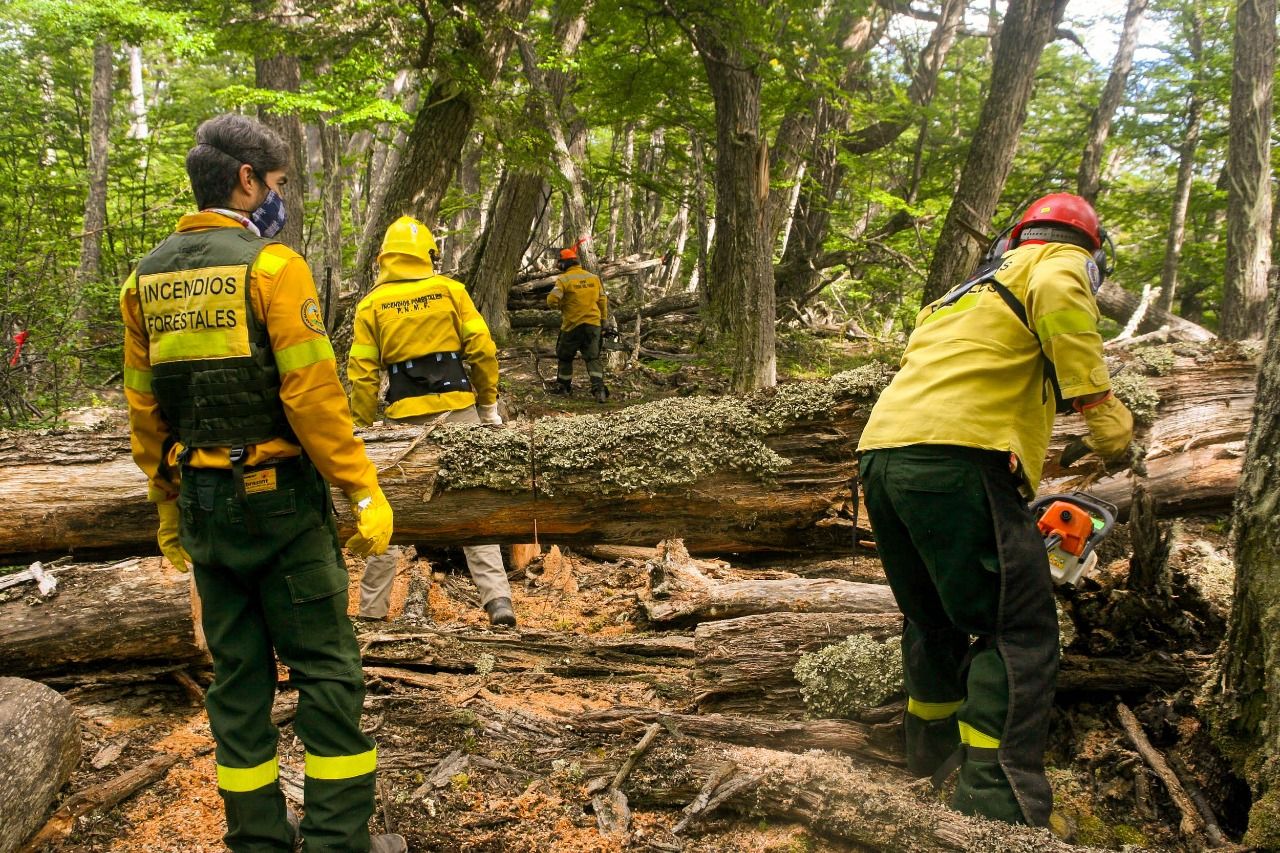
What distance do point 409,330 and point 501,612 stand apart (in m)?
1.95

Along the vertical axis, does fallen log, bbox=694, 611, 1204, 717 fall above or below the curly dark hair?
below

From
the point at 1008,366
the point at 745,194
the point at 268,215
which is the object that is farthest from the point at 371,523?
the point at 745,194

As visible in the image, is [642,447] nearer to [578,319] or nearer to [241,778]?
[241,778]

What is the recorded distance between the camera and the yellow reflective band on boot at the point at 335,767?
2.46 meters

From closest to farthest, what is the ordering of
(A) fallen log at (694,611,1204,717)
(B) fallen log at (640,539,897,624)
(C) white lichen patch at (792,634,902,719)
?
(C) white lichen patch at (792,634,902,719) < (A) fallen log at (694,611,1204,717) < (B) fallen log at (640,539,897,624)

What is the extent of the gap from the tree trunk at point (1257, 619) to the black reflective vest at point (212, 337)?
11.0 ft

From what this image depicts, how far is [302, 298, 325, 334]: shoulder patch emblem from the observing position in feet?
8.16

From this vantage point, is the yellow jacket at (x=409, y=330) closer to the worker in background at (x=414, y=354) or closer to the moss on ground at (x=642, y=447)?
the worker in background at (x=414, y=354)

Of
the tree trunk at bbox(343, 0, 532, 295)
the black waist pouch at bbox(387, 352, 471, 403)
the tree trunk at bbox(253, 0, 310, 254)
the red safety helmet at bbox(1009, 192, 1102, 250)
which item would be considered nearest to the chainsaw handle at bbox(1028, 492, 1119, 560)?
the red safety helmet at bbox(1009, 192, 1102, 250)

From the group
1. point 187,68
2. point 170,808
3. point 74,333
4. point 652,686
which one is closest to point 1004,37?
point 652,686

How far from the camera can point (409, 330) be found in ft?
15.9

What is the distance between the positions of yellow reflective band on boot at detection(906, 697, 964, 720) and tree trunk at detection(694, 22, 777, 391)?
4.96 metres

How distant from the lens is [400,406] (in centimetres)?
493

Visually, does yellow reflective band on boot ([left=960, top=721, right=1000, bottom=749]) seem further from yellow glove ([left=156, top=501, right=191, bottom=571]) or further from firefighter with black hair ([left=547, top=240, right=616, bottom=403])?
firefighter with black hair ([left=547, top=240, right=616, bottom=403])
